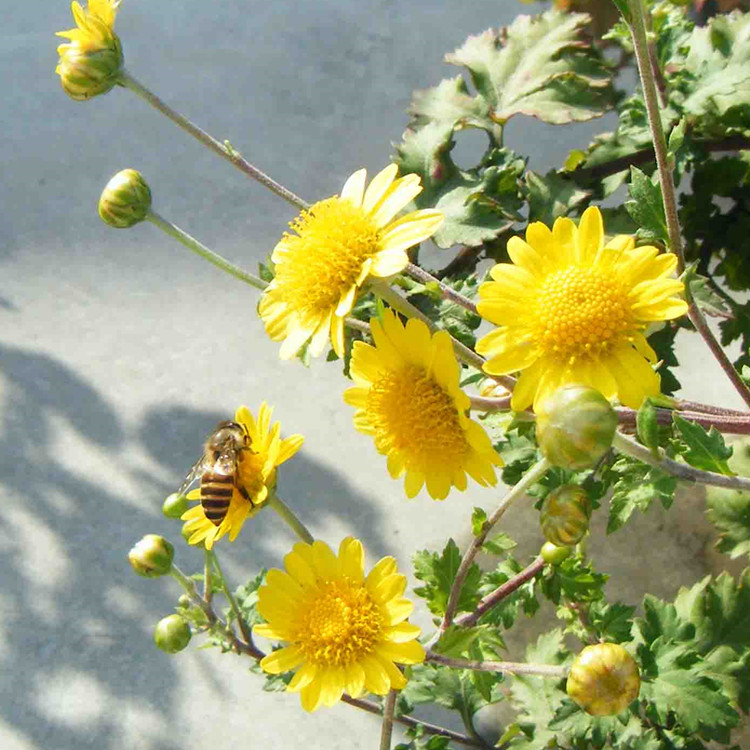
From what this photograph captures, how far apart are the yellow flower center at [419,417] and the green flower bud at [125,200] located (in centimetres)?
35

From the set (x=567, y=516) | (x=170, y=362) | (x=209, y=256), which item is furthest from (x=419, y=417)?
(x=170, y=362)

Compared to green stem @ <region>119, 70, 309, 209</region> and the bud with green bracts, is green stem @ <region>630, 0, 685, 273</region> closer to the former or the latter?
green stem @ <region>119, 70, 309, 209</region>

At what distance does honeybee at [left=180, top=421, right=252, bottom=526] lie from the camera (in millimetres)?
1044

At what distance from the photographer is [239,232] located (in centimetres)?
221

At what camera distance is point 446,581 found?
45.0 inches

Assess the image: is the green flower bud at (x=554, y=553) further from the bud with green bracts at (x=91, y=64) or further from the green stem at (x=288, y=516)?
the bud with green bracts at (x=91, y=64)

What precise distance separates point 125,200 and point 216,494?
326mm

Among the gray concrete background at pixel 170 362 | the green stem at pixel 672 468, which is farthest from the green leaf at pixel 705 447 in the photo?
the gray concrete background at pixel 170 362

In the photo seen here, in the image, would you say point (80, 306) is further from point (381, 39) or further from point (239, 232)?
point (381, 39)

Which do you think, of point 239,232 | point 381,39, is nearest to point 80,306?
point 239,232

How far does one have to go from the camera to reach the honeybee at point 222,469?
104 cm

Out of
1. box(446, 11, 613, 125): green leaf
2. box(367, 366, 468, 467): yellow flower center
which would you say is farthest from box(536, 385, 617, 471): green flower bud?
box(446, 11, 613, 125): green leaf

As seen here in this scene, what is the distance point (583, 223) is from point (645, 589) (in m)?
0.95

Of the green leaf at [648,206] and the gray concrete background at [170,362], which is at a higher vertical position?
the green leaf at [648,206]
